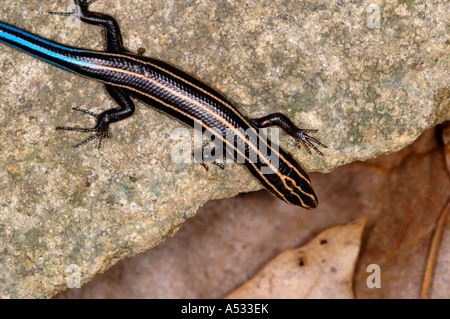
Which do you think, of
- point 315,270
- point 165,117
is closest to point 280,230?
point 315,270

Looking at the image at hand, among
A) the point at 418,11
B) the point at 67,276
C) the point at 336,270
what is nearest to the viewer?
the point at 418,11

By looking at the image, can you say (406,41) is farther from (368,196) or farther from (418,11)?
(368,196)

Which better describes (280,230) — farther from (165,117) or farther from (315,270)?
(165,117)

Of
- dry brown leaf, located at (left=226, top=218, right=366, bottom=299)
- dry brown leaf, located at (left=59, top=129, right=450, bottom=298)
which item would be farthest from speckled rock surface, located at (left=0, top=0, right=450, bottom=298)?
dry brown leaf, located at (left=226, top=218, right=366, bottom=299)

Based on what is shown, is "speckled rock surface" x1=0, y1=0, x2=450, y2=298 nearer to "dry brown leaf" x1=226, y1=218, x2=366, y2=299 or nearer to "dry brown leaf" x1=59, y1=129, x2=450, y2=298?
"dry brown leaf" x1=59, y1=129, x2=450, y2=298

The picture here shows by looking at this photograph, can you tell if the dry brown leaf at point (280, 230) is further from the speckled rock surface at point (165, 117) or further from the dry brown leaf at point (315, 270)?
the speckled rock surface at point (165, 117)

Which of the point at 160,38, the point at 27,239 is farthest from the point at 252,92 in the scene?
the point at 27,239
